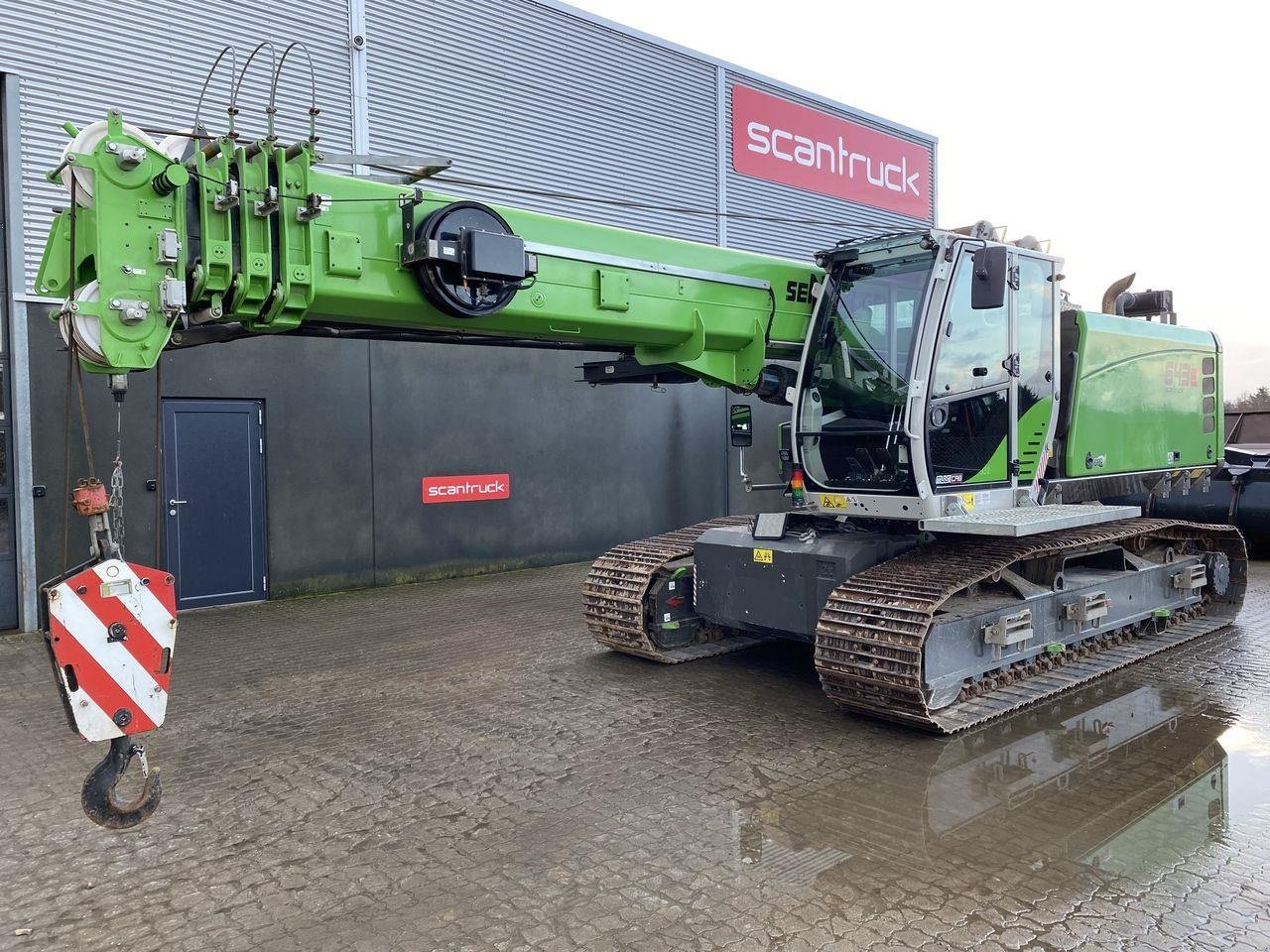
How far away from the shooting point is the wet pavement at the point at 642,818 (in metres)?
3.31

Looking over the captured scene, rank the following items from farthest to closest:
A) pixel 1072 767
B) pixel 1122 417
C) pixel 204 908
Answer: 1. pixel 1122 417
2. pixel 1072 767
3. pixel 204 908

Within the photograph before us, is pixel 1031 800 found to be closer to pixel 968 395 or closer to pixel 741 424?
pixel 968 395

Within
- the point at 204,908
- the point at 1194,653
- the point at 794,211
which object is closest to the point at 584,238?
the point at 204,908

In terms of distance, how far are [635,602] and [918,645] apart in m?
2.18

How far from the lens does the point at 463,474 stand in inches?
438

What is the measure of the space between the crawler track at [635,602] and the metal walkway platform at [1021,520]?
5.95ft

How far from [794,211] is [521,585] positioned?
25.0ft

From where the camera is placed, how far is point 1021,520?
5.41 meters

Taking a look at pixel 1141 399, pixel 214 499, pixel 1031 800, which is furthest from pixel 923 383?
pixel 214 499

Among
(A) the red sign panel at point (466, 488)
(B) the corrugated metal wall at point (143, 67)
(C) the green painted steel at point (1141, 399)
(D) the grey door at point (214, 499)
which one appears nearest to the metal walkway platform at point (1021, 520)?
(C) the green painted steel at point (1141, 399)

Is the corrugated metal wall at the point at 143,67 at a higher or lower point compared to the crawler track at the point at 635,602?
higher

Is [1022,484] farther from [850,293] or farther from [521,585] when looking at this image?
A: [521,585]

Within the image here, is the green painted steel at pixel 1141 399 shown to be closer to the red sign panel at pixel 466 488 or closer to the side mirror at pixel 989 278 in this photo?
the side mirror at pixel 989 278

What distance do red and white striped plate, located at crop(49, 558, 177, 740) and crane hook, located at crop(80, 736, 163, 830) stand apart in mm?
102
